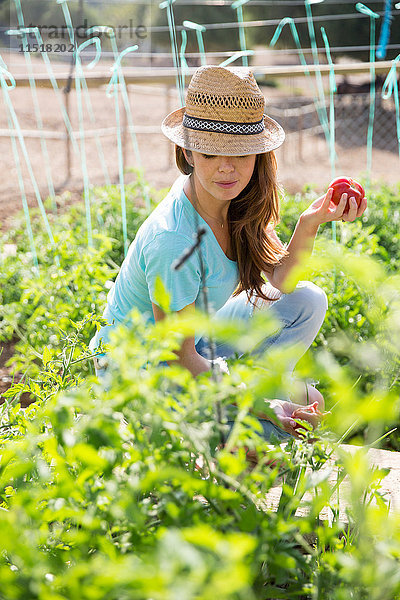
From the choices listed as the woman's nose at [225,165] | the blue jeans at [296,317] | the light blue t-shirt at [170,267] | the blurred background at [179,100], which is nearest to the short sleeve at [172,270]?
the light blue t-shirt at [170,267]

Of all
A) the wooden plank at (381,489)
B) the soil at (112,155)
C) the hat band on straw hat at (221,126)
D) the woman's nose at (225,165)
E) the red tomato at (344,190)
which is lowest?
the soil at (112,155)

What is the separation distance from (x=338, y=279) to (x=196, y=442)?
1557 mm

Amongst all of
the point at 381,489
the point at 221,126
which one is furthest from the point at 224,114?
the point at 381,489

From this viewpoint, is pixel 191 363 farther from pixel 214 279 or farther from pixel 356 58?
pixel 356 58

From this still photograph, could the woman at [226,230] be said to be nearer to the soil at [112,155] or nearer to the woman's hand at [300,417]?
the woman's hand at [300,417]

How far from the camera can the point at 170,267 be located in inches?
59.8

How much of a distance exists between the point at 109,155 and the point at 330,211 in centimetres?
575

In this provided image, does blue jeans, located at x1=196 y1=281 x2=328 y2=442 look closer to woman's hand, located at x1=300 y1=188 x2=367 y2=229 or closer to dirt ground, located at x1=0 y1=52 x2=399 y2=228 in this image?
woman's hand, located at x1=300 y1=188 x2=367 y2=229

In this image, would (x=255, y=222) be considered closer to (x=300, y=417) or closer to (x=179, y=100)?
(x=300, y=417)

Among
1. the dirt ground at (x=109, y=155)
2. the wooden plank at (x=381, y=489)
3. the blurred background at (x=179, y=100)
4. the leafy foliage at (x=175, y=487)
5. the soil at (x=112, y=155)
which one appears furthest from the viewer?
the blurred background at (x=179, y=100)

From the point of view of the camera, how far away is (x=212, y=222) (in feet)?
5.67

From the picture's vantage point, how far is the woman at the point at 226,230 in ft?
5.05

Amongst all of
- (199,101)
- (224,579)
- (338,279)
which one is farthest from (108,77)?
(224,579)

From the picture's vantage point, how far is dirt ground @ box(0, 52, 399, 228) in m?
5.78
